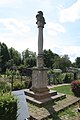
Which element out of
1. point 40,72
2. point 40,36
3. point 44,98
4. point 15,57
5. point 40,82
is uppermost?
point 15,57

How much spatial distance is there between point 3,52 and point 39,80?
41.4m

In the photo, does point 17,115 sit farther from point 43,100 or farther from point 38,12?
point 38,12

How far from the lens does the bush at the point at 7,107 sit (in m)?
5.66

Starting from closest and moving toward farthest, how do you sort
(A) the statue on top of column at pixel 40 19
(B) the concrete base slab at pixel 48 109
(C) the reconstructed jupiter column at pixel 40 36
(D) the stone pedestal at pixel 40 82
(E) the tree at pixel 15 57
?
(B) the concrete base slab at pixel 48 109 → (D) the stone pedestal at pixel 40 82 → (C) the reconstructed jupiter column at pixel 40 36 → (A) the statue on top of column at pixel 40 19 → (E) the tree at pixel 15 57

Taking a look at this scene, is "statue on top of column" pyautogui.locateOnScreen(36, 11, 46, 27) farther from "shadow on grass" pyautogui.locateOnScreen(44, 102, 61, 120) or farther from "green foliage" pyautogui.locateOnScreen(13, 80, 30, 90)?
"green foliage" pyautogui.locateOnScreen(13, 80, 30, 90)

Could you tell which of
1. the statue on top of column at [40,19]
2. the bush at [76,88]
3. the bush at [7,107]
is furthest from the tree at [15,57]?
the bush at [7,107]

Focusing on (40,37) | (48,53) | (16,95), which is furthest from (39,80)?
(48,53)

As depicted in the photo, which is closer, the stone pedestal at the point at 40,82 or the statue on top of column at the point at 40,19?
the stone pedestal at the point at 40,82

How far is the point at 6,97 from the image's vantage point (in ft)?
19.5

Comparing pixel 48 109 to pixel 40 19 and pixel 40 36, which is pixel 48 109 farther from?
pixel 40 19

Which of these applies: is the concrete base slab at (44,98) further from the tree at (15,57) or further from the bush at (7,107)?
the tree at (15,57)

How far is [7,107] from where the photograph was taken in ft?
19.0

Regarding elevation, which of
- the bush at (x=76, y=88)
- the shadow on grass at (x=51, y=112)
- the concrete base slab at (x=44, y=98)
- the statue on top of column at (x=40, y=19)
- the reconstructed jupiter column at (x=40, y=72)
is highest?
the statue on top of column at (x=40, y=19)

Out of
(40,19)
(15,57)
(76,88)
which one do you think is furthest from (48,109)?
(15,57)
